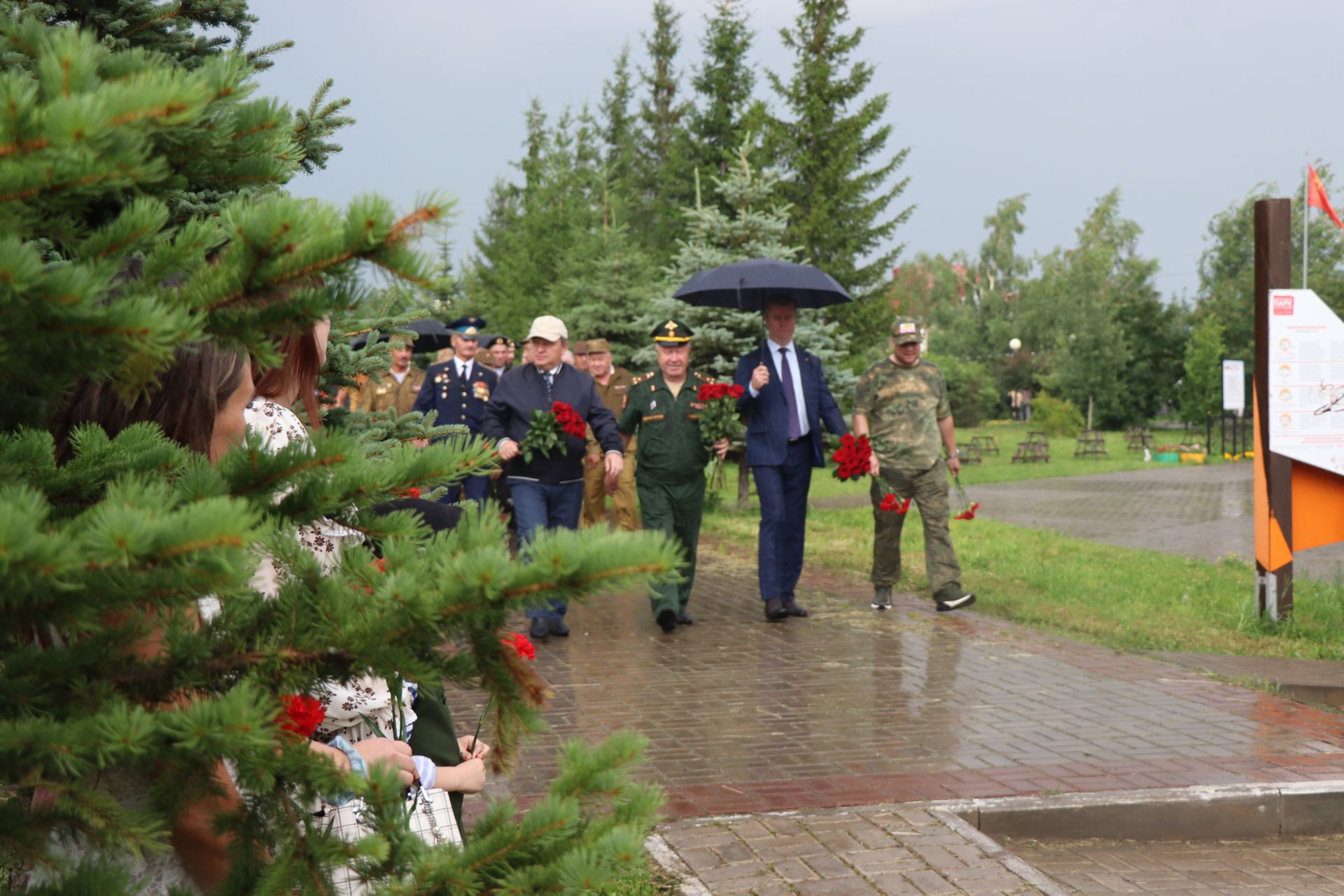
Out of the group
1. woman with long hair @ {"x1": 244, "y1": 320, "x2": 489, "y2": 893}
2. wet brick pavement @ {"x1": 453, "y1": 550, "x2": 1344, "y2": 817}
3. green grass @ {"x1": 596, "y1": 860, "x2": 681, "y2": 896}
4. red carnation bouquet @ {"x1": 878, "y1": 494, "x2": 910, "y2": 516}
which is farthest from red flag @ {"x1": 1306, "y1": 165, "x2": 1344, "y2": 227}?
woman with long hair @ {"x1": 244, "y1": 320, "x2": 489, "y2": 893}

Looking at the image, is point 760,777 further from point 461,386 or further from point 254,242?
point 461,386

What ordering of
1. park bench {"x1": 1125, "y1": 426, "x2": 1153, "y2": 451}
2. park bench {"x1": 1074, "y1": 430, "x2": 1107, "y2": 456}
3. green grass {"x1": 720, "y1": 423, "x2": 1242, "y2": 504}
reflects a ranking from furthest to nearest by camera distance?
park bench {"x1": 1125, "y1": 426, "x2": 1153, "y2": 451} < park bench {"x1": 1074, "y1": 430, "x2": 1107, "y2": 456} < green grass {"x1": 720, "y1": 423, "x2": 1242, "y2": 504}

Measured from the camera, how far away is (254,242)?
46.4 inches

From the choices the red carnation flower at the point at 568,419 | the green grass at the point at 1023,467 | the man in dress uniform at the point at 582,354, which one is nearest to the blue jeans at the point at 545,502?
the red carnation flower at the point at 568,419

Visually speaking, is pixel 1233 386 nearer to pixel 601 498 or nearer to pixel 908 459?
pixel 601 498

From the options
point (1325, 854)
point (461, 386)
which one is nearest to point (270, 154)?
point (1325, 854)

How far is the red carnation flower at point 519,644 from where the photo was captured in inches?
55.9

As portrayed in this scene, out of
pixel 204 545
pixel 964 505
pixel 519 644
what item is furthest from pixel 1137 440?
pixel 204 545

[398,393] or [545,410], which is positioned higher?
[398,393]

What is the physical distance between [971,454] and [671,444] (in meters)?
29.0

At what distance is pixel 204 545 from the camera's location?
1083 millimetres

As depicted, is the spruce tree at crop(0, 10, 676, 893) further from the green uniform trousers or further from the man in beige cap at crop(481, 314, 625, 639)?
the green uniform trousers

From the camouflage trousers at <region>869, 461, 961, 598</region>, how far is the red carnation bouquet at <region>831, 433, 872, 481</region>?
254 mm

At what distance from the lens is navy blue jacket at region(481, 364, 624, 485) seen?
381 inches
